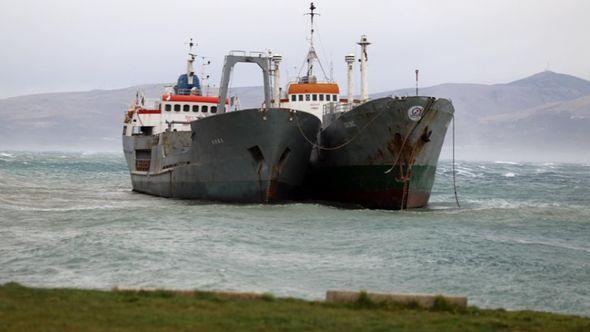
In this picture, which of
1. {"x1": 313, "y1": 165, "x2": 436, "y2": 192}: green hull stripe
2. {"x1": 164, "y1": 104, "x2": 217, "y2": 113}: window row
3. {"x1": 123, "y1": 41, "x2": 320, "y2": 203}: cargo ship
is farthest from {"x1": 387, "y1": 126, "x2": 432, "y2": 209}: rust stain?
{"x1": 164, "y1": 104, "x2": 217, "y2": 113}: window row

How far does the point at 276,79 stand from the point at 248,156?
563 inches

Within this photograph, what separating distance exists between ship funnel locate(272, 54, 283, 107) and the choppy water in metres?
12.5

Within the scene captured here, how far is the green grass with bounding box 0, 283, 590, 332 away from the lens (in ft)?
29.8

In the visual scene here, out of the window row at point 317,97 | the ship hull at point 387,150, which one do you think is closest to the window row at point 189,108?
the window row at point 317,97

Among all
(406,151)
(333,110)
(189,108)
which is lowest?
(406,151)

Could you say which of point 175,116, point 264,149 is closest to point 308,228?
point 264,149

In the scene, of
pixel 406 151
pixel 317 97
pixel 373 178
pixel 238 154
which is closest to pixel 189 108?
pixel 317 97

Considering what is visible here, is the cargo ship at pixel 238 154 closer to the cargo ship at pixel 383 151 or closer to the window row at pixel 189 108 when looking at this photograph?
the cargo ship at pixel 383 151

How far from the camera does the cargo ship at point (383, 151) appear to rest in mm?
31234

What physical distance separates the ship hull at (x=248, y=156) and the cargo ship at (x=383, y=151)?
905 mm

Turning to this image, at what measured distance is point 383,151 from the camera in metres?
31.8

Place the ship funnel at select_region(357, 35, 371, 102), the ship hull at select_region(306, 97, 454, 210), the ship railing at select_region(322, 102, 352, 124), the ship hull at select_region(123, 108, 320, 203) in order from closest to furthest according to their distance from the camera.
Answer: the ship hull at select_region(306, 97, 454, 210), the ship hull at select_region(123, 108, 320, 203), the ship railing at select_region(322, 102, 352, 124), the ship funnel at select_region(357, 35, 371, 102)

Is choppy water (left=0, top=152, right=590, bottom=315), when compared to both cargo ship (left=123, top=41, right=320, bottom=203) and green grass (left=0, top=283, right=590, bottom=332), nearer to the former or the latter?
cargo ship (left=123, top=41, right=320, bottom=203)

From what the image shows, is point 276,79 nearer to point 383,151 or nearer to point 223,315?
point 383,151
